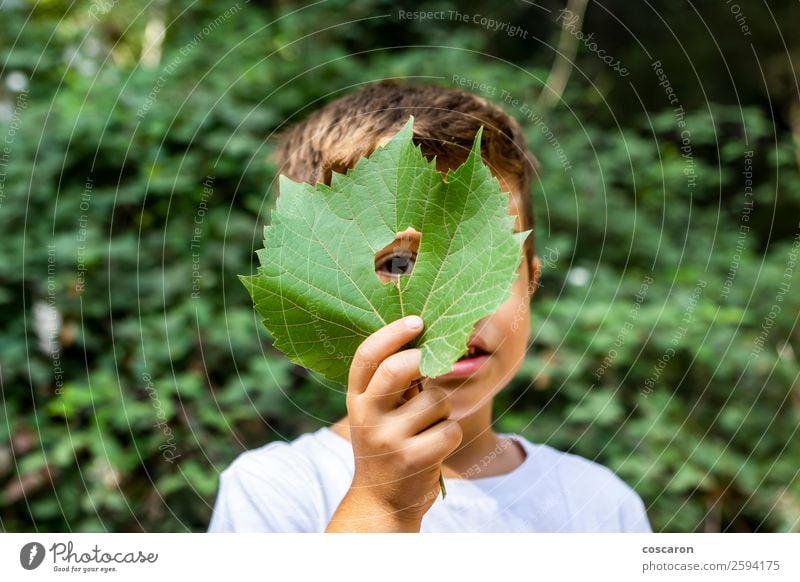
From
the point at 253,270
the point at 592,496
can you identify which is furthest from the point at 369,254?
the point at 253,270

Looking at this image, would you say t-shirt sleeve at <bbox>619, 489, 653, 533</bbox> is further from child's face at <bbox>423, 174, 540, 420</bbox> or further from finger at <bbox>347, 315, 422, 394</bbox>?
finger at <bbox>347, 315, 422, 394</bbox>

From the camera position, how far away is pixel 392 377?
1.27ft

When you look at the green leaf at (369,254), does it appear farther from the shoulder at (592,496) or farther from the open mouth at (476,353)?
the shoulder at (592,496)

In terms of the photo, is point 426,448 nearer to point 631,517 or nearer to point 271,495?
point 271,495

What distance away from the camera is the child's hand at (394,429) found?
39 centimetres

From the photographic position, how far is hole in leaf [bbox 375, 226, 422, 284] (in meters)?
0.50

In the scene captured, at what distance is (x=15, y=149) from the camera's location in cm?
114

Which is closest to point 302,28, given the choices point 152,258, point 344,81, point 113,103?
point 344,81

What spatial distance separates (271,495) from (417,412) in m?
0.28

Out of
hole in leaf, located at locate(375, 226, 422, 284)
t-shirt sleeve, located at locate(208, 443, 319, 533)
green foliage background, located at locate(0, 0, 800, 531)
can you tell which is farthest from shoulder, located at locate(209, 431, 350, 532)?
green foliage background, located at locate(0, 0, 800, 531)

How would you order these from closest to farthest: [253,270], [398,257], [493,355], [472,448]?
[398,257], [493,355], [472,448], [253,270]

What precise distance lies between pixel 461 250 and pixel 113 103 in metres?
0.96

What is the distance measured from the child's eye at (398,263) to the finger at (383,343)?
0.11m

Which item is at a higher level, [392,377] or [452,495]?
[392,377]
